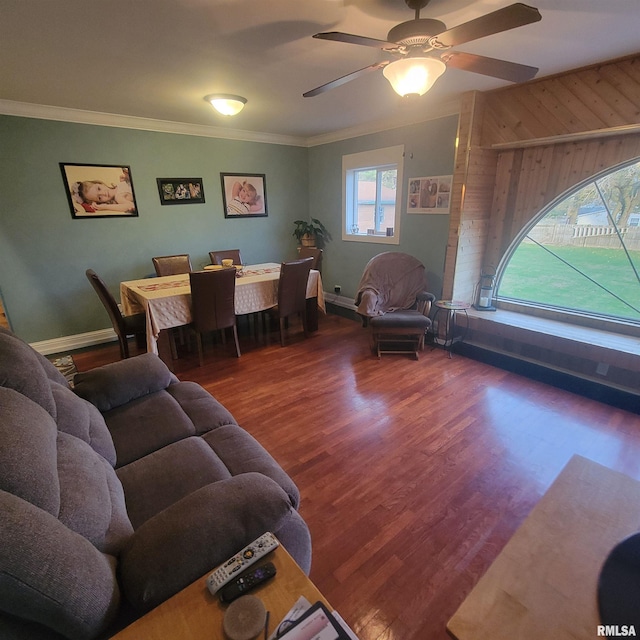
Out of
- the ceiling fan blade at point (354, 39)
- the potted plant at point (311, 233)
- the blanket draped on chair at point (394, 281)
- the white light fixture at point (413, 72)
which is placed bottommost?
the blanket draped on chair at point (394, 281)

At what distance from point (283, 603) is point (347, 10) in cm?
253

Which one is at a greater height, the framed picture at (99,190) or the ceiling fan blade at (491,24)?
the ceiling fan blade at (491,24)

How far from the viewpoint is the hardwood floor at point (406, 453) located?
1433 millimetres

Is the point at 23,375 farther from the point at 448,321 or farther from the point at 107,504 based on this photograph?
the point at 448,321

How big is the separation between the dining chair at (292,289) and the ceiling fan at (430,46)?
1.86 metres

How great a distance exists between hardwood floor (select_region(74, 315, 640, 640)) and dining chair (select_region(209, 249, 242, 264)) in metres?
1.36

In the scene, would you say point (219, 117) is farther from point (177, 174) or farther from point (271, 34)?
point (271, 34)

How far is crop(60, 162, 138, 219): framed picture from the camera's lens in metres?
3.57

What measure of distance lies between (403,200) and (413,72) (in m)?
2.42

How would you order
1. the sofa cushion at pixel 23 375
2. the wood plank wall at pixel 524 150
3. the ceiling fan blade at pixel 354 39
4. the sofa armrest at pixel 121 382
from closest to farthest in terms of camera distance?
the sofa cushion at pixel 23 375 → the ceiling fan blade at pixel 354 39 → the sofa armrest at pixel 121 382 → the wood plank wall at pixel 524 150

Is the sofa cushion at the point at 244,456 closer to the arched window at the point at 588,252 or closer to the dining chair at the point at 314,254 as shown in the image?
the dining chair at the point at 314,254

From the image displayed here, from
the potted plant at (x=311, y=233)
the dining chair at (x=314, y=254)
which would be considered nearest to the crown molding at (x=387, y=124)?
the potted plant at (x=311, y=233)

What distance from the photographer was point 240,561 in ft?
3.03

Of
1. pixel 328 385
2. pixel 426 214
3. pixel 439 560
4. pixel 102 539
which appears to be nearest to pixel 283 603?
pixel 102 539
